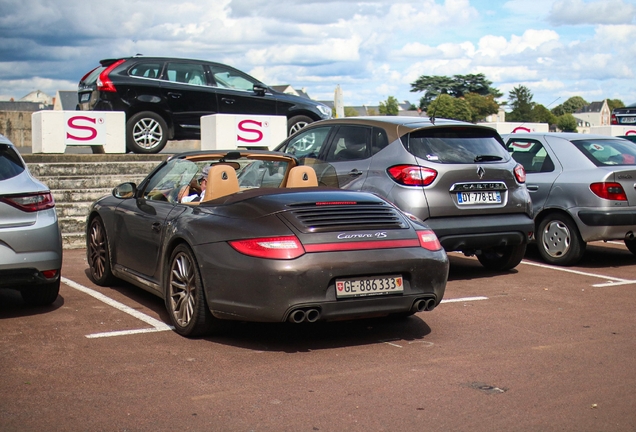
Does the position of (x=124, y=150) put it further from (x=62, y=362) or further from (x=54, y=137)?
(x=62, y=362)

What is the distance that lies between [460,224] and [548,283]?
3.96ft

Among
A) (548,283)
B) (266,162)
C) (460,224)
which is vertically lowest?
(548,283)

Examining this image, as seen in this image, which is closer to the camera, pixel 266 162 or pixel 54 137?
pixel 266 162

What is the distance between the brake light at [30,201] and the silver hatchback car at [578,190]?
6054 mm

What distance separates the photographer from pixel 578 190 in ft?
32.3

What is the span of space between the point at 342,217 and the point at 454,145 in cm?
309

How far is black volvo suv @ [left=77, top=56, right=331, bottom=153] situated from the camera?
1598 centimetres

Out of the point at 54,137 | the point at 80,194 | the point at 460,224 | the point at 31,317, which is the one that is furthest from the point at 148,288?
the point at 54,137

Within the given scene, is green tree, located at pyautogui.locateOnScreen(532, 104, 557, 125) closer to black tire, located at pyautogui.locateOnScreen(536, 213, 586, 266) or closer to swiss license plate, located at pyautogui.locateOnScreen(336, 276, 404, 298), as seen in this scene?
black tire, located at pyautogui.locateOnScreen(536, 213, 586, 266)

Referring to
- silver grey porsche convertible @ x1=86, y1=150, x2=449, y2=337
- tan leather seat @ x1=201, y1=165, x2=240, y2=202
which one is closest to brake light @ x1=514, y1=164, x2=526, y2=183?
silver grey porsche convertible @ x1=86, y1=150, x2=449, y2=337

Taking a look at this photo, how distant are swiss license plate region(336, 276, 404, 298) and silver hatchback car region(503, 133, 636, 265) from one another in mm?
4650

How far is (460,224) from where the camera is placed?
8.38m

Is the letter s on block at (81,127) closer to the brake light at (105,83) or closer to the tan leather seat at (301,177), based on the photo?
the brake light at (105,83)

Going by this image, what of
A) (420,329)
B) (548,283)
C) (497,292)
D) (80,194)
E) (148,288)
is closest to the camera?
(420,329)
